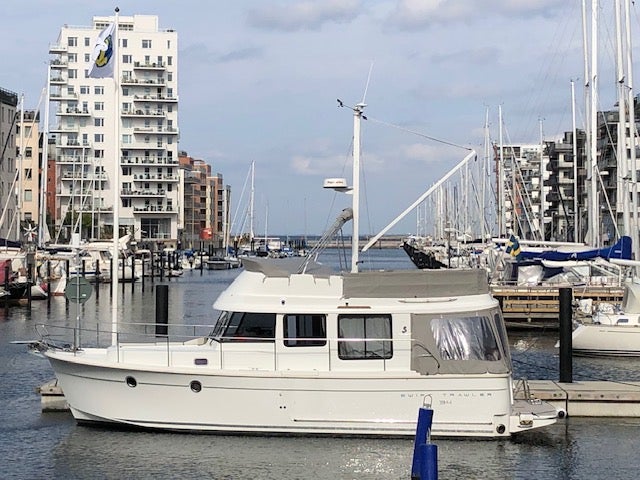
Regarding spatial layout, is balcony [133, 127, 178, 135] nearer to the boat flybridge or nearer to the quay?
the boat flybridge

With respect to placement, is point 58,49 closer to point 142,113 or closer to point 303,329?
point 142,113

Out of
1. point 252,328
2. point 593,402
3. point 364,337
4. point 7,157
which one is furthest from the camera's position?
point 7,157

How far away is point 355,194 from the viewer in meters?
23.8

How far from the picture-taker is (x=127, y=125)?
128 metres

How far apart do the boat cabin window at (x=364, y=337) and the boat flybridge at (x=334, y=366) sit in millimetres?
Answer: 21

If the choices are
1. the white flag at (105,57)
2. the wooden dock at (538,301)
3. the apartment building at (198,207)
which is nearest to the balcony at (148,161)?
the apartment building at (198,207)

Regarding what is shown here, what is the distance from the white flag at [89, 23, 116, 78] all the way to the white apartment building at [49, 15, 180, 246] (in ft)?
331

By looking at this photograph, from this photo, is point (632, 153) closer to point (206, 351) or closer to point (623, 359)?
point (623, 359)

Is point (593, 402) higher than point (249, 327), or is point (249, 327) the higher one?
point (249, 327)

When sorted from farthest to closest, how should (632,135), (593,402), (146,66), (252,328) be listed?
(146,66) → (632,135) → (593,402) → (252,328)

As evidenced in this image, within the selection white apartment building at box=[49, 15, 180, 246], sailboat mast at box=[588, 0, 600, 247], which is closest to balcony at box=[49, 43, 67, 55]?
white apartment building at box=[49, 15, 180, 246]

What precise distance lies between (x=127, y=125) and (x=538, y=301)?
89743 mm

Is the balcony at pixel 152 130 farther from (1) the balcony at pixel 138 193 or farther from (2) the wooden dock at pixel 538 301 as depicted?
(2) the wooden dock at pixel 538 301

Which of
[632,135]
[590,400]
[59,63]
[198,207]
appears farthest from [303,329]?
[198,207]
